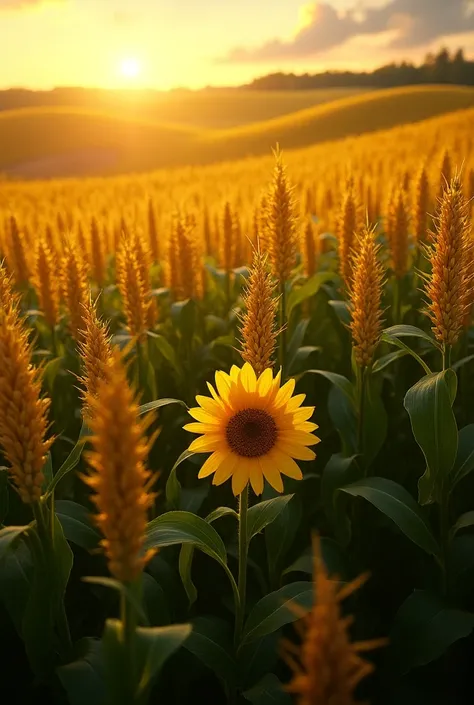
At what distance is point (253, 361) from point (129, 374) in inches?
72.9

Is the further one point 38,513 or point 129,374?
point 129,374

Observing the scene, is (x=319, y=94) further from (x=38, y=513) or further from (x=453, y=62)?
(x=38, y=513)

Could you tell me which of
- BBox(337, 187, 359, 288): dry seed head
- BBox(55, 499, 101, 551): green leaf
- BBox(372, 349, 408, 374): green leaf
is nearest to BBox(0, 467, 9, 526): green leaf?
BBox(55, 499, 101, 551): green leaf

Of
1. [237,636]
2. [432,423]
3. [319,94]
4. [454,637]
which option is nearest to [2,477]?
[237,636]

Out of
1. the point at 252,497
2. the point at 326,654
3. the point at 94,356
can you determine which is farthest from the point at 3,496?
the point at 326,654

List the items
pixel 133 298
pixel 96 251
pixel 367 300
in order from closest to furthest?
pixel 367 300 → pixel 133 298 → pixel 96 251

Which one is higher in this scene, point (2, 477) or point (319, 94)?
point (319, 94)

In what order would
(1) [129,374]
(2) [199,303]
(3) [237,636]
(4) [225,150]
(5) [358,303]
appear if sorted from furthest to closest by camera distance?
(4) [225,150] → (2) [199,303] → (1) [129,374] → (5) [358,303] → (3) [237,636]

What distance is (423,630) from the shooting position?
240 cm

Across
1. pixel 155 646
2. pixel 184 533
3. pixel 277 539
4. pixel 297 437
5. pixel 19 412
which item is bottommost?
pixel 277 539

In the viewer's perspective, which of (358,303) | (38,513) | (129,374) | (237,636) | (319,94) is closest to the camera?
(38,513)

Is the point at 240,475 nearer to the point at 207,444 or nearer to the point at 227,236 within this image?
the point at 207,444

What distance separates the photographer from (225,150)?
48.3 metres

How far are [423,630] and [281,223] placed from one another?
217cm
